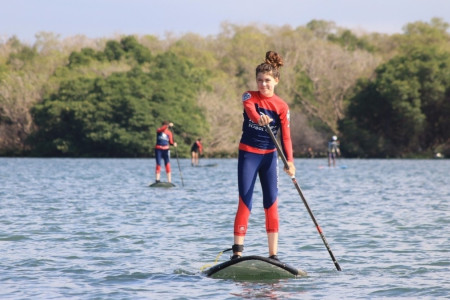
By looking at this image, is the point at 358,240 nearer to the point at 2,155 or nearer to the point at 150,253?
the point at 150,253

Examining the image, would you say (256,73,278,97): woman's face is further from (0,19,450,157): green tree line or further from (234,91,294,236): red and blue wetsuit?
(0,19,450,157): green tree line

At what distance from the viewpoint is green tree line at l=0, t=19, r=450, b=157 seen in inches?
3568

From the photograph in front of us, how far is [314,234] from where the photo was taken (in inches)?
682

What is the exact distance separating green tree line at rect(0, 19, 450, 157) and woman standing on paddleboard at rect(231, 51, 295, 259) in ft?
252

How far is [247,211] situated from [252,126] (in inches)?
44.3

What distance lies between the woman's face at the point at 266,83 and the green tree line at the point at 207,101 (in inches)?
3035

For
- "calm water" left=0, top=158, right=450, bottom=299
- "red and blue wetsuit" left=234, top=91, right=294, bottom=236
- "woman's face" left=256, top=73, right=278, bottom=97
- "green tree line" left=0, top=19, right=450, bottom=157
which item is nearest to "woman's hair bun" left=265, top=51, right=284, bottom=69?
"woman's face" left=256, top=73, right=278, bottom=97

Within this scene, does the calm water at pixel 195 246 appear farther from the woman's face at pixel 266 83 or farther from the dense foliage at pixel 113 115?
the dense foliage at pixel 113 115

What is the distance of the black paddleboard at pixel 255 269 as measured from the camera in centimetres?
1165

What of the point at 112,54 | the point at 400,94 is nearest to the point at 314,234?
the point at 400,94

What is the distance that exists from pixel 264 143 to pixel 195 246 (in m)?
4.13

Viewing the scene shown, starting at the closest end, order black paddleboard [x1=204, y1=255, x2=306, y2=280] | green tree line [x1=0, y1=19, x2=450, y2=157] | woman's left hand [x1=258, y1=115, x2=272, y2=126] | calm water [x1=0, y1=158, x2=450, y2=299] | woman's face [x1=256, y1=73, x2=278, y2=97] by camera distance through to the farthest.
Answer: calm water [x1=0, y1=158, x2=450, y2=299], woman's left hand [x1=258, y1=115, x2=272, y2=126], woman's face [x1=256, y1=73, x2=278, y2=97], black paddleboard [x1=204, y1=255, x2=306, y2=280], green tree line [x1=0, y1=19, x2=450, y2=157]

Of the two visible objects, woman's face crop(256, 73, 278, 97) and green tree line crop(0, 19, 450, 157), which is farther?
green tree line crop(0, 19, 450, 157)

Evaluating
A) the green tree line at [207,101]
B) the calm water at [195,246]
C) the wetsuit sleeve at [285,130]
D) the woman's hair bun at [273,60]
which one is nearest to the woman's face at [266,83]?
the woman's hair bun at [273,60]
